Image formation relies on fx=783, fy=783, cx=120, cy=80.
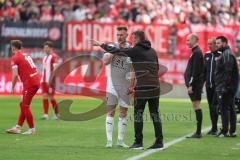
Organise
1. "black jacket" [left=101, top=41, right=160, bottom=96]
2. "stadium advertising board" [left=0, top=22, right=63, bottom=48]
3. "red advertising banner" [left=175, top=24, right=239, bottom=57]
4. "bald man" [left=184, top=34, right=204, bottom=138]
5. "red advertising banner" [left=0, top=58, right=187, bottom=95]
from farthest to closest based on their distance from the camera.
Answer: "stadium advertising board" [left=0, top=22, right=63, bottom=48] < "red advertising banner" [left=175, top=24, right=239, bottom=57] < "red advertising banner" [left=0, top=58, right=187, bottom=95] < "bald man" [left=184, top=34, right=204, bottom=138] < "black jacket" [left=101, top=41, right=160, bottom=96]

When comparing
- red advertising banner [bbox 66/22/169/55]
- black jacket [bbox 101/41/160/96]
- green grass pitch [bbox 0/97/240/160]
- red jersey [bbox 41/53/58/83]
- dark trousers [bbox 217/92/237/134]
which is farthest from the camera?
red advertising banner [bbox 66/22/169/55]

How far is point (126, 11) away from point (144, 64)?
2244cm

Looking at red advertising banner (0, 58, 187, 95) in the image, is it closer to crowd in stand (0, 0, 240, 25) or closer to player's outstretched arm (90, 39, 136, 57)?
crowd in stand (0, 0, 240, 25)

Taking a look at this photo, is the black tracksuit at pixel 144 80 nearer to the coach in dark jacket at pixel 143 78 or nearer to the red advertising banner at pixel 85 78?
the coach in dark jacket at pixel 143 78

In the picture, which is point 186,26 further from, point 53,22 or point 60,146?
point 60,146

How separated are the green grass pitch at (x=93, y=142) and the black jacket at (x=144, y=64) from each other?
1.30 metres

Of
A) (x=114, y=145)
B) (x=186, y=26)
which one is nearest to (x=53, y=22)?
(x=186, y=26)

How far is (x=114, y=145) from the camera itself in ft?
50.9

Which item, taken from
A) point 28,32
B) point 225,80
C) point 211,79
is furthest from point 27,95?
point 28,32

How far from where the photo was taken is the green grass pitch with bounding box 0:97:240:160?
45.6ft

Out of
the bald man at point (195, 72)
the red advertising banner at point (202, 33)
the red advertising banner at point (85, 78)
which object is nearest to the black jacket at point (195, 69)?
the bald man at point (195, 72)

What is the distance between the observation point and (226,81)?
1733cm

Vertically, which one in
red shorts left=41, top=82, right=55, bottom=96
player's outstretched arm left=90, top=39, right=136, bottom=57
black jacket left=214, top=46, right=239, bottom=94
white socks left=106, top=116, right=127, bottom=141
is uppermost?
player's outstretched arm left=90, top=39, right=136, bottom=57

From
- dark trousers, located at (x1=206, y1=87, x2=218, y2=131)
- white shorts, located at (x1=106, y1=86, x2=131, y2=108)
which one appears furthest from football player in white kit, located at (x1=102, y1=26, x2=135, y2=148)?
dark trousers, located at (x1=206, y1=87, x2=218, y2=131)
